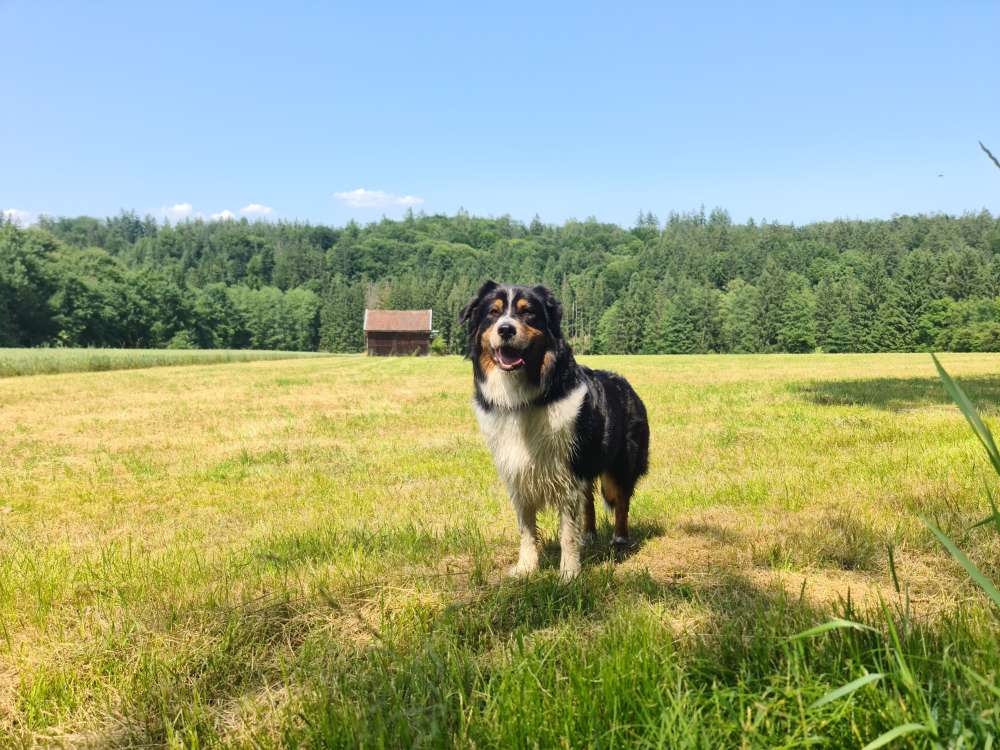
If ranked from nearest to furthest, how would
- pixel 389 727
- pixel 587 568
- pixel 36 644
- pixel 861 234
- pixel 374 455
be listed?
pixel 389 727 → pixel 36 644 → pixel 587 568 → pixel 374 455 → pixel 861 234

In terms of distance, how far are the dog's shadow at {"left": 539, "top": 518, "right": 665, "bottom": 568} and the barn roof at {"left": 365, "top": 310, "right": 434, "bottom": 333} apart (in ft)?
247

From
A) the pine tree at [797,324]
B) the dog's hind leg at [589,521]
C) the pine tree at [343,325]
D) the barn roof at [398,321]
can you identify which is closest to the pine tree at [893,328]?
the pine tree at [797,324]

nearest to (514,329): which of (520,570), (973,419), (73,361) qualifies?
(520,570)

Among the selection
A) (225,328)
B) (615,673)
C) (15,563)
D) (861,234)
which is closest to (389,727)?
(615,673)

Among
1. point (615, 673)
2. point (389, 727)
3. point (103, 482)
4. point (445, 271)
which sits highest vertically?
point (445, 271)

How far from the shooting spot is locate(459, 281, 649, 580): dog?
3900 millimetres

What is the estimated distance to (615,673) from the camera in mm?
2096

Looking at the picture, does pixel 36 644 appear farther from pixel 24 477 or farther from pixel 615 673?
pixel 24 477

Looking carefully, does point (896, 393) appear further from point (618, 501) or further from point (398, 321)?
point (398, 321)

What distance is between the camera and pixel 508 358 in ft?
12.5

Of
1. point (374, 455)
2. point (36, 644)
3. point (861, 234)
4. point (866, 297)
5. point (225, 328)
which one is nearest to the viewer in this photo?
point (36, 644)

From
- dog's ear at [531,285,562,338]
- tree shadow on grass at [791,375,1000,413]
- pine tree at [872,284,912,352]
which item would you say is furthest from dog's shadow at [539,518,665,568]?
pine tree at [872,284,912,352]

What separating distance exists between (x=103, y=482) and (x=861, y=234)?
14450 cm

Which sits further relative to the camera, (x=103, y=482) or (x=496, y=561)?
(x=103, y=482)
